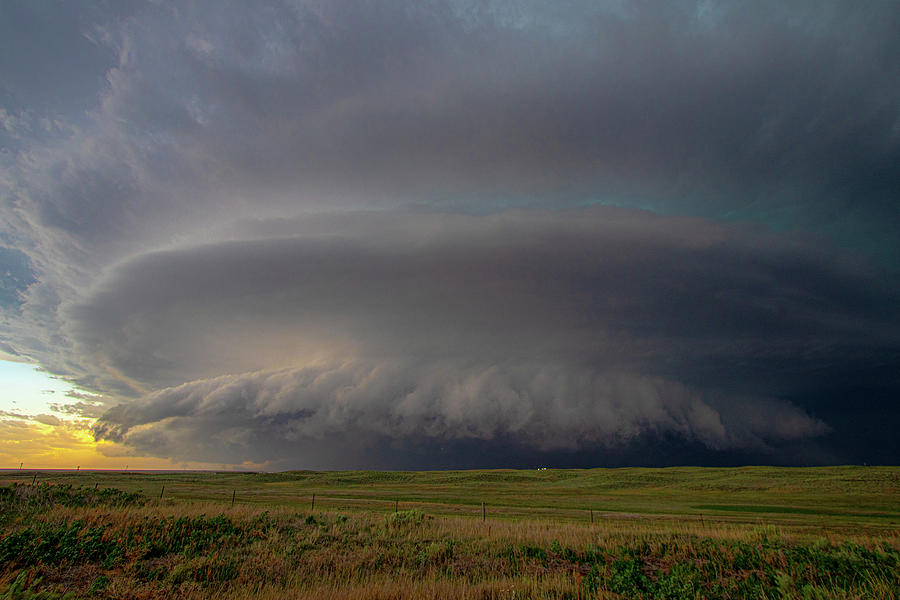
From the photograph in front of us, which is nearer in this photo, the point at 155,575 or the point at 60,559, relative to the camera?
the point at 155,575

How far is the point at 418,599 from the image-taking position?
11750 mm

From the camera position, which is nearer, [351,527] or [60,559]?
[60,559]

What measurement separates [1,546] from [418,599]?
16340 millimetres

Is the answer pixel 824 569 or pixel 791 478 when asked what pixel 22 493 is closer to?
pixel 824 569

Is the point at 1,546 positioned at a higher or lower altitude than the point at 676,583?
higher

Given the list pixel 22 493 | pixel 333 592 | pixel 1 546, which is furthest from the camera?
pixel 22 493

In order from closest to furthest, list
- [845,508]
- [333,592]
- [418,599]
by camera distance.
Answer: [418,599] < [333,592] < [845,508]

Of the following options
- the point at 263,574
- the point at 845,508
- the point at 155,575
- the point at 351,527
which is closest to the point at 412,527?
the point at 351,527

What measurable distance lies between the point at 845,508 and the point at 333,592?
242ft

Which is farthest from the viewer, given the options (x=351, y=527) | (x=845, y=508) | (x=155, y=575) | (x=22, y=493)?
(x=845, y=508)

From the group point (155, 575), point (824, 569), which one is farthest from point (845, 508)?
point (155, 575)

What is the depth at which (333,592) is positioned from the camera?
42.7 ft

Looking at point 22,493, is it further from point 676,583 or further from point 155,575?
point 676,583

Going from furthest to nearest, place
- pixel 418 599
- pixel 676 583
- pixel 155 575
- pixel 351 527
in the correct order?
pixel 351 527, pixel 155 575, pixel 676 583, pixel 418 599
